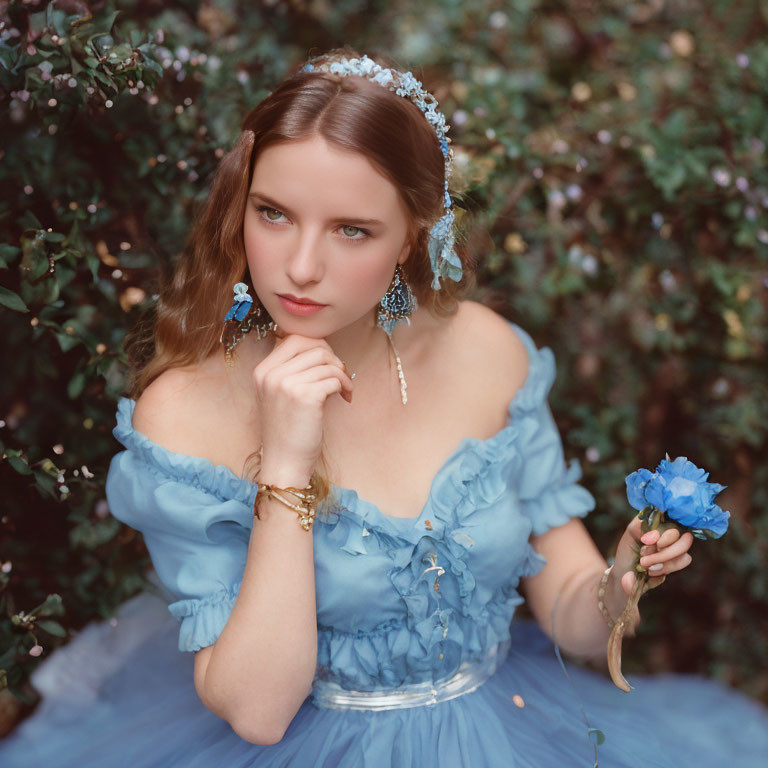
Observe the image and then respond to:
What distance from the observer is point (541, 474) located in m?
1.79

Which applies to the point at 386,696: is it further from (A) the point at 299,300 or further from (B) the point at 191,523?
(A) the point at 299,300

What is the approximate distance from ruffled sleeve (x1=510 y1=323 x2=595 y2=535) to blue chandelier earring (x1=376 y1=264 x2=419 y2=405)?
0.25 meters

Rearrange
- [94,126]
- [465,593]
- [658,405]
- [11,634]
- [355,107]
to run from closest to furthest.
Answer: [355,107]
[465,593]
[11,634]
[94,126]
[658,405]

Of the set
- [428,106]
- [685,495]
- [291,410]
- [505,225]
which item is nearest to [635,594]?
[685,495]

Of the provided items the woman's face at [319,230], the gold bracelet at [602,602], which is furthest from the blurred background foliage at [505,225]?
the gold bracelet at [602,602]

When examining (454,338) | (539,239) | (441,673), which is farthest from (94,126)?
(441,673)

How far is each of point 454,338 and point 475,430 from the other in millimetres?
213

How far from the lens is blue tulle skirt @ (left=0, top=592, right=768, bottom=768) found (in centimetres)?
150

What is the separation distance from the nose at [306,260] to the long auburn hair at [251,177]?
16 cm

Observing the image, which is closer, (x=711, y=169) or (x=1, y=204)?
(x=1, y=204)

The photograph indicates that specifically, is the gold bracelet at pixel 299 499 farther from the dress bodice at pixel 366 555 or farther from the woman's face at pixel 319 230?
the woman's face at pixel 319 230

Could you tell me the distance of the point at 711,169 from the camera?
2.33 meters

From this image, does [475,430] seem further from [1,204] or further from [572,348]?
[1,204]

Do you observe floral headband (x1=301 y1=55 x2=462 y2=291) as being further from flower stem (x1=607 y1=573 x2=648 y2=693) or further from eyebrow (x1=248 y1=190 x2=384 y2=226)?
flower stem (x1=607 y1=573 x2=648 y2=693)
